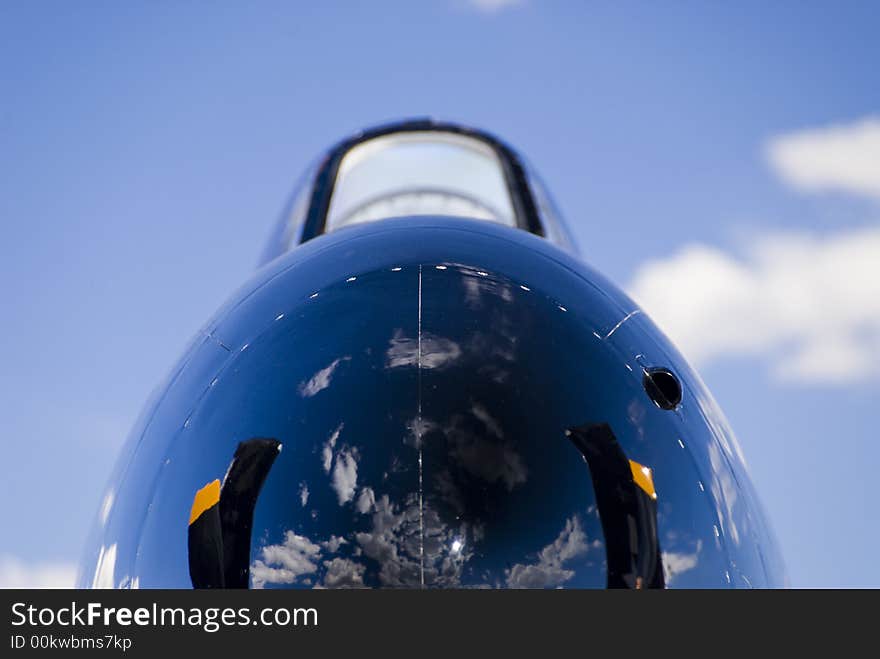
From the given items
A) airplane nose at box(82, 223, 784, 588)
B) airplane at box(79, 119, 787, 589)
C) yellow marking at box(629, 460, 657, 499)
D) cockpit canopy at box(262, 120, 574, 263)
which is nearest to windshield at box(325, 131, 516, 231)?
cockpit canopy at box(262, 120, 574, 263)

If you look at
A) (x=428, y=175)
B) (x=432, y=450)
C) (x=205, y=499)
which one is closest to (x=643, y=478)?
(x=432, y=450)

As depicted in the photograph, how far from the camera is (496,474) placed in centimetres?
253

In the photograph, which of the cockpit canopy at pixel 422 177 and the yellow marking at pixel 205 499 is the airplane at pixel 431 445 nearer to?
the yellow marking at pixel 205 499

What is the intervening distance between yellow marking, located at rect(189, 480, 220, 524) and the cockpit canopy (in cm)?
392

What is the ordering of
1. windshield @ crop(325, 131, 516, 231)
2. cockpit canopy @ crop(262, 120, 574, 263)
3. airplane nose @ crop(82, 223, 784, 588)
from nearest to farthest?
airplane nose @ crop(82, 223, 784, 588) < cockpit canopy @ crop(262, 120, 574, 263) < windshield @ crop(325, 131, 516, 231)

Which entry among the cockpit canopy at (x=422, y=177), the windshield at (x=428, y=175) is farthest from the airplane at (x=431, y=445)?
the windshield at (x=428, y=175)

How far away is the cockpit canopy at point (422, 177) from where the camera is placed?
669cm

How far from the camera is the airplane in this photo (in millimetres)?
2455

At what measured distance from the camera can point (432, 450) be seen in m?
2.53

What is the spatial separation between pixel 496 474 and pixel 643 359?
72 centimetres

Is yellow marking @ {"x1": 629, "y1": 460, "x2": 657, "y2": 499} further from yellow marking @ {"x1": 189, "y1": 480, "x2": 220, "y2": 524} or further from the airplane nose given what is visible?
yellow marking @ {"x1": 189, "y1": 480, "x2": 220, "y2": 524}

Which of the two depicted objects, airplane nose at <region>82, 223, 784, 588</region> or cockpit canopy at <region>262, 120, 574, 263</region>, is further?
cockpit canopy at <region>262, 120, 574, 263</region>

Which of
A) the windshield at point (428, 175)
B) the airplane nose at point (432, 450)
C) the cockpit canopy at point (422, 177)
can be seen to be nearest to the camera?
the airplane nose at point (432, 450)

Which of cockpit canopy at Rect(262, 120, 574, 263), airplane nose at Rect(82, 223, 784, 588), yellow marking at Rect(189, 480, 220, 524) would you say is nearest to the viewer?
airplane nose at Rect(82, 223, 784, 588)
